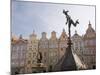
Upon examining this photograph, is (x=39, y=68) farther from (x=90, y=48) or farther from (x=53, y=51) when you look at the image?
(x=90, y=48)

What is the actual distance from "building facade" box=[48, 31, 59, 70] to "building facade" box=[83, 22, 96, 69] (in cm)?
36

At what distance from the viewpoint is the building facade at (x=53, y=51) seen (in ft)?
7.88

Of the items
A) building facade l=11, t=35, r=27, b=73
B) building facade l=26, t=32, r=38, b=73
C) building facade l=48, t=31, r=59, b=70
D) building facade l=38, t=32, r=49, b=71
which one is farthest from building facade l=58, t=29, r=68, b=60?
building facade l=11, t=35, r=27, b=73

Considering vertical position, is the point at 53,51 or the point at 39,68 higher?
the point at 53,51

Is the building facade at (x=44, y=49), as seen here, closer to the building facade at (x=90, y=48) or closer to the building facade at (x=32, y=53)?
the building facade at (x=32, y=53)

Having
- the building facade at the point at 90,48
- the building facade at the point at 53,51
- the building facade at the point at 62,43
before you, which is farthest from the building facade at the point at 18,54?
the building facade at the point at 90,48

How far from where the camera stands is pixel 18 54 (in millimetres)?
2287

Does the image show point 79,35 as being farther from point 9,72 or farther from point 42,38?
point 9,72

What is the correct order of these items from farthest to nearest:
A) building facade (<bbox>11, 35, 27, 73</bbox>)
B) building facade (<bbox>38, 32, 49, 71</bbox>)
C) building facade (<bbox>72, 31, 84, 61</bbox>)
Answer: building facade (<bbox>72, 31, 84, 61</bbox>) → building facade (<bbox>38, 32, 49, 71</bbox>) → building facade (<bbox>11, 35, 27, 73</bbox>)

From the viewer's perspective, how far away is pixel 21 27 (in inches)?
91.0

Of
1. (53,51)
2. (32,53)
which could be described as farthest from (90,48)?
(32,53)

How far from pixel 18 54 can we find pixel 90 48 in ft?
2.89

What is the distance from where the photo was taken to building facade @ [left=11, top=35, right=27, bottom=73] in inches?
89.3

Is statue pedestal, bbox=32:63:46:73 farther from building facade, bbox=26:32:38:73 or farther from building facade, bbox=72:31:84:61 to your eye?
building facade, bbox=72:31:84:61
